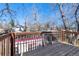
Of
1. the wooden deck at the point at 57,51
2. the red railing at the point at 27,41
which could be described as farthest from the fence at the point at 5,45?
the wooden deck at the point at 57,51

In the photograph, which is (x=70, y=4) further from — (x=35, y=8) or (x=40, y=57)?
(x=40, y=57)

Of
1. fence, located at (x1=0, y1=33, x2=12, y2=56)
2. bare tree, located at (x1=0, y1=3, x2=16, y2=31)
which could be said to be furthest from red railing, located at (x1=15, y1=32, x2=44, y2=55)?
bare tree, located at (x1=0, y1=3, x2=16, y2=31)

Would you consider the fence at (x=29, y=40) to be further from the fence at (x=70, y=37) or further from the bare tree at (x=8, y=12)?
the bare tree at (x=8, y=12)

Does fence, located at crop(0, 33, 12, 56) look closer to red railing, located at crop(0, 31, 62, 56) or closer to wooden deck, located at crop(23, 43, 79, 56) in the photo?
red railing, located at crop(0, 31, 62, 56)

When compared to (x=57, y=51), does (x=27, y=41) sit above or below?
above

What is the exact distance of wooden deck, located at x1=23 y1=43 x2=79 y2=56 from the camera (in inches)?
142

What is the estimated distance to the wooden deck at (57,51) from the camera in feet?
11.8

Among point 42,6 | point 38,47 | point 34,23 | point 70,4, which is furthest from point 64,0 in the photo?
point 38,47

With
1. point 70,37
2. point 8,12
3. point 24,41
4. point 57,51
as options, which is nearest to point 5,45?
point 24,41

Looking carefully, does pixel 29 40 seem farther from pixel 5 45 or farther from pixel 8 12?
pixel 8 12

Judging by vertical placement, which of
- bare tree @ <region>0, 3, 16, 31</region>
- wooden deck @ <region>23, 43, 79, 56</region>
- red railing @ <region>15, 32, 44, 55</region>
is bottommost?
wooden deck @ <region>23, 43, 79, 56</region>

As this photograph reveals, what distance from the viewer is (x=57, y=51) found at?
3.61 metres

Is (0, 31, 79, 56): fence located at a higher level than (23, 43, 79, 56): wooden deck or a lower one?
higher

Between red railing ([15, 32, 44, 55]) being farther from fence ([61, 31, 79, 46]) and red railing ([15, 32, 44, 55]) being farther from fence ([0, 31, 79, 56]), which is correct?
fence ([61, 31, 79, 46])
